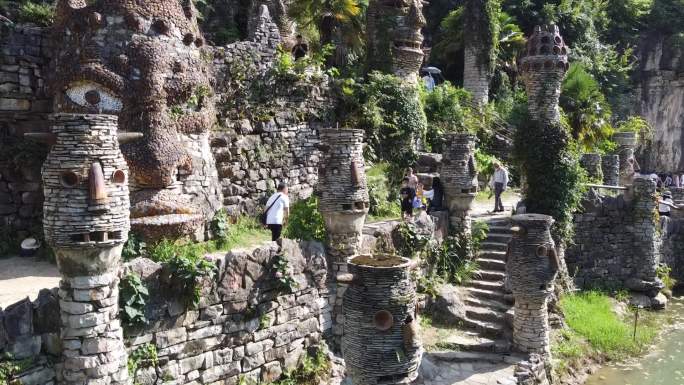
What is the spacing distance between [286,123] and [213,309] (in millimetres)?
6403

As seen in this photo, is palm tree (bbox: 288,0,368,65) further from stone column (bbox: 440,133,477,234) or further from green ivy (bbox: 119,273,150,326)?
green ivy (bbox: 119,273,150,326)

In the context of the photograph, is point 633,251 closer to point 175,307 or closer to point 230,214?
point 230,214

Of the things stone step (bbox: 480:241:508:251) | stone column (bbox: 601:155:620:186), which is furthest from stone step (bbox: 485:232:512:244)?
stone column (bbox: 601:155:620:186)

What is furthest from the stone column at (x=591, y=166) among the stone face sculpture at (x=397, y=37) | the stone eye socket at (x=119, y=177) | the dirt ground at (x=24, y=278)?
the dirt ground at (x=24, y=278)

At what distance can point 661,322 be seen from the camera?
47.8ft

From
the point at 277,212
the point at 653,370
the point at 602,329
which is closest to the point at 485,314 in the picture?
the point at 602,329

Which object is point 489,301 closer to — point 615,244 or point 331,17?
point 615,244

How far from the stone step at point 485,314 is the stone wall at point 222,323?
352 cm

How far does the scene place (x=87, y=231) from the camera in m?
5.66

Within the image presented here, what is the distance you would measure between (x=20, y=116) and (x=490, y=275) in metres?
9.98

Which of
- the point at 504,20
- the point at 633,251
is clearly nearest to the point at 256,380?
the point at 633,251

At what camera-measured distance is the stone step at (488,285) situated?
38.6 feet

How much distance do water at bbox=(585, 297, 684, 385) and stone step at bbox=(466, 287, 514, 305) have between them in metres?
2.23

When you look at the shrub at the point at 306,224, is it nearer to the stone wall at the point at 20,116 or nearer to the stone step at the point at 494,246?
the stone wall at the point at 20,116
